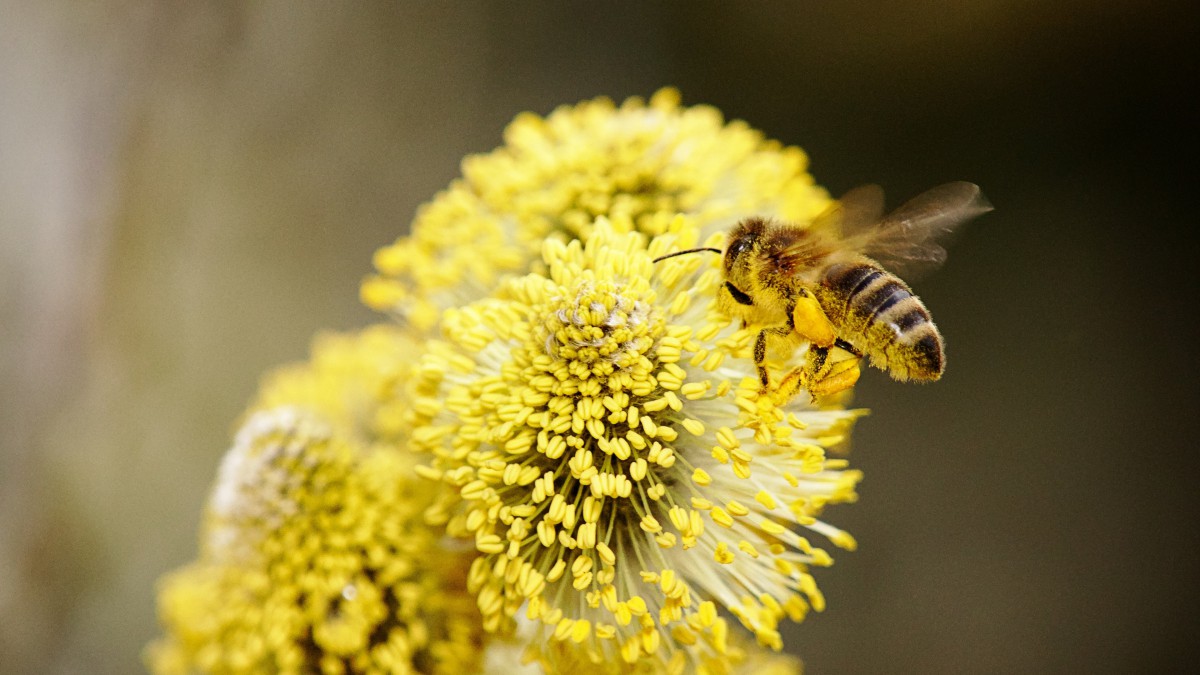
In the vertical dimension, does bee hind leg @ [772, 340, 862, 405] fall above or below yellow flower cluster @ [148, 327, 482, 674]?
above

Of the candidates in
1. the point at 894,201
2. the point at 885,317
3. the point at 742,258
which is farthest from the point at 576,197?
the point at 894,201

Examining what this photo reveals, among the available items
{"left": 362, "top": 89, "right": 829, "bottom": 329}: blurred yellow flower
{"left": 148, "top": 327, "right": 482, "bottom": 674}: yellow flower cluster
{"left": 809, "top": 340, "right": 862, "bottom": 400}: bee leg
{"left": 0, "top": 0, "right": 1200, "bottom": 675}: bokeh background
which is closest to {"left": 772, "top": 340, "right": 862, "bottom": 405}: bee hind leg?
{"left": 809, "top": 340, "right": 862, "bottom": 400}: bee leg

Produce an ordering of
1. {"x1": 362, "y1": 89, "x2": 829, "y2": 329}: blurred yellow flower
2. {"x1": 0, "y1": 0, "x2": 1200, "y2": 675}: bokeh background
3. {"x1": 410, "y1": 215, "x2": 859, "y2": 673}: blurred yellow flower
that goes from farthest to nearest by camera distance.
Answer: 1. {"x1": 0, "y1": 0, "x2": 1200, "y2": 675}: bokeh background
2. {"x1": 362, "y1": 89, "x2": 829, "y2": 329}: blurred yellow flower
3. {"x1": 410, "y1": 215, "x2": 859, "y2": 673}: blurred yellow flower

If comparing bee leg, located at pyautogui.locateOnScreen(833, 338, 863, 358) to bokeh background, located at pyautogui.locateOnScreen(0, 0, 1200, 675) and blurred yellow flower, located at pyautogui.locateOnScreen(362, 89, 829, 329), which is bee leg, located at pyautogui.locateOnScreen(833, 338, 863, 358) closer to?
blurred yellow flower, located at pyautogui.locateOnScreen(362, 89, 829, 329)

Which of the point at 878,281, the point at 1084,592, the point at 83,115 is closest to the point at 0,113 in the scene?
the point at 83,115

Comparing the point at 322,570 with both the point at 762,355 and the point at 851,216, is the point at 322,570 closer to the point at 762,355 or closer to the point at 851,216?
the point at 762,355

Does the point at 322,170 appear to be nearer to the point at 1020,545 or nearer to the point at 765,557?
the point at 765,557
